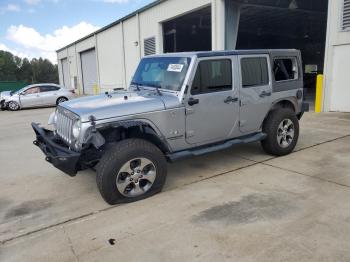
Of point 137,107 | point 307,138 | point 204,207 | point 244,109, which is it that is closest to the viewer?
point 204,207

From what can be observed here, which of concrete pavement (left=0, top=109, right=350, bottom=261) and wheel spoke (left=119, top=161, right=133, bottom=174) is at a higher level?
wheel spoke (left=119, top=161, right=133, bottom=174)

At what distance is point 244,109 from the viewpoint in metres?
5.12

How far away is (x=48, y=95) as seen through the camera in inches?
677

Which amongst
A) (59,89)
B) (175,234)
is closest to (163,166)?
(175,234)

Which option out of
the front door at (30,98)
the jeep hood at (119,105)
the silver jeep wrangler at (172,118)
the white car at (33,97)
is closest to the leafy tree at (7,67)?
the white car at (33,97)

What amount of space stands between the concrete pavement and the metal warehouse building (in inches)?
246

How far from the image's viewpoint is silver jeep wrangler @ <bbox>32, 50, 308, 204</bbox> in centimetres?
387

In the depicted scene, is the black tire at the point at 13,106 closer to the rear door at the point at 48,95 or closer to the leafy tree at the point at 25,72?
the rear door at the point at 48,95

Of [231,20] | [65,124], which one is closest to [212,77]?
[65,124]

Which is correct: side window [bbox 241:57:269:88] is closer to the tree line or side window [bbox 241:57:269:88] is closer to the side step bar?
the side step bar

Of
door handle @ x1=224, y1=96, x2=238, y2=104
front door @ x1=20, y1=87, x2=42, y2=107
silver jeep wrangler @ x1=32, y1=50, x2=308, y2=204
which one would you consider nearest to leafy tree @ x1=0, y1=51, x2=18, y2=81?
front door @ x1=20, y1=87, x2=42, y2=107

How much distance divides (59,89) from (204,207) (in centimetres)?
1576

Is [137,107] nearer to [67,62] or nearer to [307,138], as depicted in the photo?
[307,138]

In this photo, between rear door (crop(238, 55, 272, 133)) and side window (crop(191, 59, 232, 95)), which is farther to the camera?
rear door (crop(238, 55, 272, 133))
